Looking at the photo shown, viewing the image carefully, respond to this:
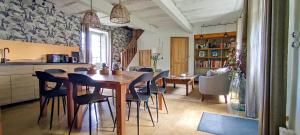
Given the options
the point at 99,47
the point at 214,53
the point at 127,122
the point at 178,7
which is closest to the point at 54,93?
the point at 127,122

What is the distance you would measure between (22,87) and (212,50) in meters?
6.45

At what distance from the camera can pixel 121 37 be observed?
8.04 m

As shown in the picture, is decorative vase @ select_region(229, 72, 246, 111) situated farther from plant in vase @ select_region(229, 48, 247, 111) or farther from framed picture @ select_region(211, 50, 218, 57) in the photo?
framed picture @ select_region(211, 50, 218, 57)

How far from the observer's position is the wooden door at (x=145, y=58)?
846 cm

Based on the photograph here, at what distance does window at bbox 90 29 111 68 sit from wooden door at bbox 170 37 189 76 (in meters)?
2.86

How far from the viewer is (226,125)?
8.73ft

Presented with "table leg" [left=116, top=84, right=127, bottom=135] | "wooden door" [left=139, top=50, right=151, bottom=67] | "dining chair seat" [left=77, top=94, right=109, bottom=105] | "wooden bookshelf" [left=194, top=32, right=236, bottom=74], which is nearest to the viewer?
"table leg" [left=116, top=84, right=127, bottom=135]

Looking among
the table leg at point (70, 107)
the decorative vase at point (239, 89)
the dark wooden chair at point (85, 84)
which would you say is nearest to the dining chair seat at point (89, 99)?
the dark wooden chair at point (85, 84)

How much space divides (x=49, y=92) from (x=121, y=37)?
5.60 metres

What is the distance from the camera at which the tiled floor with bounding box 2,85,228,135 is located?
2443 mm

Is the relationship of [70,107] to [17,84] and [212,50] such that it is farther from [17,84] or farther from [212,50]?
[212,50]

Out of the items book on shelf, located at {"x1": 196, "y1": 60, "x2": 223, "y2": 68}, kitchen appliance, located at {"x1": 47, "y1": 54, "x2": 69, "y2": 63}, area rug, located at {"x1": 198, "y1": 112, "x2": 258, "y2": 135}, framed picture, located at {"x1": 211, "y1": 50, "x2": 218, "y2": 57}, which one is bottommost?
area rug, located at {"x1": 198, "y1": 112, "x2": 258, "y2": 135}

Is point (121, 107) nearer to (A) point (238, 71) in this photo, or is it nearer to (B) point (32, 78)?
(A) point (238, 71)

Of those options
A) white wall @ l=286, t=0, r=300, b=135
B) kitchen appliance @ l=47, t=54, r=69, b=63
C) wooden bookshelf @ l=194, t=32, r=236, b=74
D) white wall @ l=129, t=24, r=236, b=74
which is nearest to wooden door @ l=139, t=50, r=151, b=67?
white wall @ l=129, t=24, r=236, b=74
